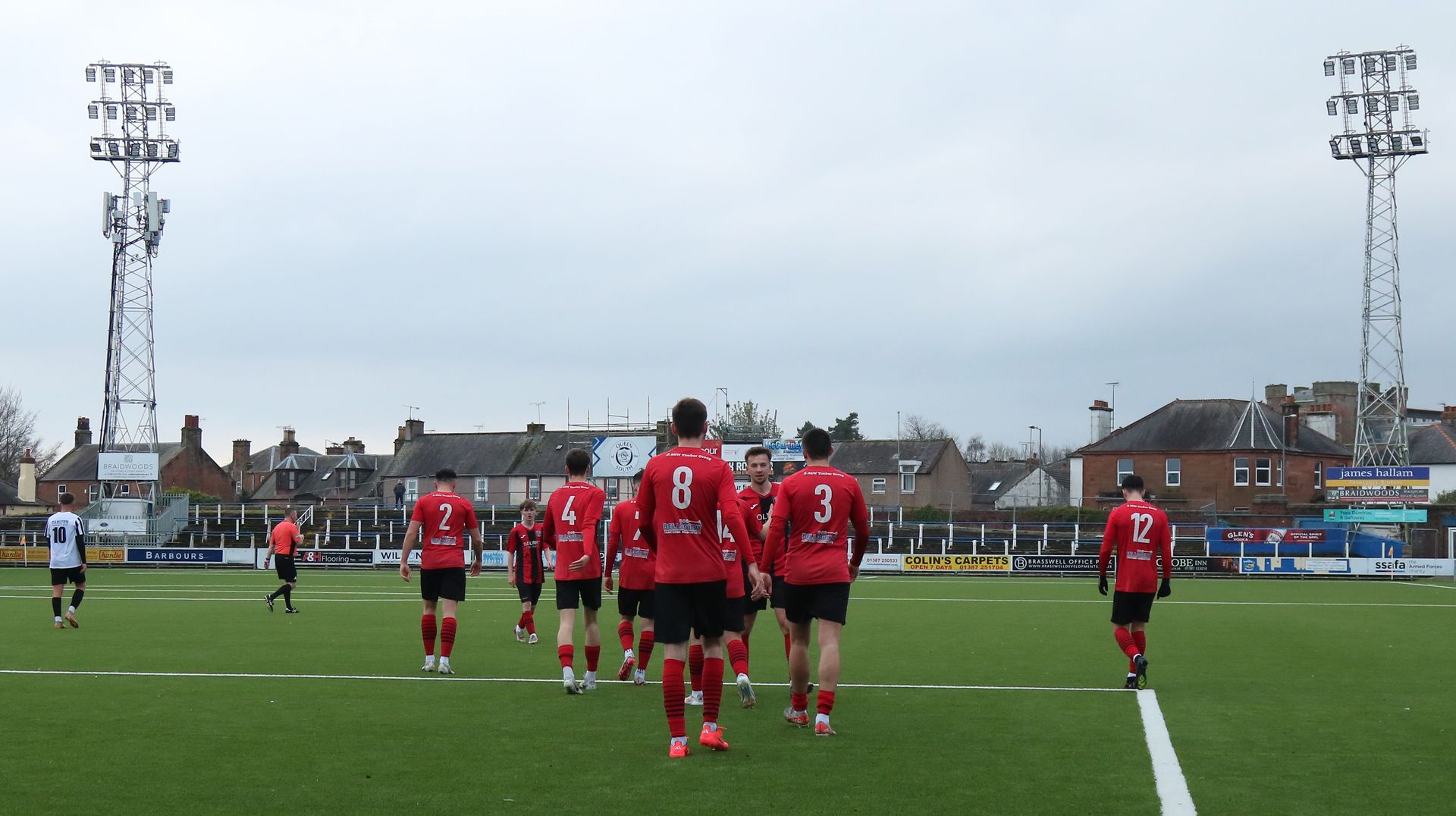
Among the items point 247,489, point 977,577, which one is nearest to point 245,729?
point 977,577

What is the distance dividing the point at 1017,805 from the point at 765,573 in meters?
2.44

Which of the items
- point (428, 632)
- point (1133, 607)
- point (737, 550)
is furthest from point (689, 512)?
point (1133, 607)

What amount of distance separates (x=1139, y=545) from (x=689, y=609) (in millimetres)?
5379

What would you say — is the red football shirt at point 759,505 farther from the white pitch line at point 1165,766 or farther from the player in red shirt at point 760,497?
the white pitch line at point 1165,766

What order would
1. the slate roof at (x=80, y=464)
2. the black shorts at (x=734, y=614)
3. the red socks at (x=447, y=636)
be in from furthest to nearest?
the slate roof at (x=80, y=464), the red socks at (x=447, y=636), the black shorts at (x=734, y=614)

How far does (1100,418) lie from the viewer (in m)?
74.8

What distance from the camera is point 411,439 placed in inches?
3250

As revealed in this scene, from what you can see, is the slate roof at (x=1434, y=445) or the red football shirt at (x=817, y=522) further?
the slate roof at (x=1434, y=445)

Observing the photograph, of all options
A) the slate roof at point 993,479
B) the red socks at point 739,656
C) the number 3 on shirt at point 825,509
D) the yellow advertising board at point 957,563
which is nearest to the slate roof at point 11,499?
the slate roof at point 993,479

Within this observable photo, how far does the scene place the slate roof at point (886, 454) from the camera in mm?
75375

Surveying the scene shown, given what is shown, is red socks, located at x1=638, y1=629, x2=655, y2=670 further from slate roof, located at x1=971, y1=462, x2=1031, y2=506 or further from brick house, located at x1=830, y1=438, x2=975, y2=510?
slate roof, located at x1=971, y1=462, x2=1031, y2=506

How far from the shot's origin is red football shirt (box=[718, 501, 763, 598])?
311 inches

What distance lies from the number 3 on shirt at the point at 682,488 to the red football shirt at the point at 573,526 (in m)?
3.07

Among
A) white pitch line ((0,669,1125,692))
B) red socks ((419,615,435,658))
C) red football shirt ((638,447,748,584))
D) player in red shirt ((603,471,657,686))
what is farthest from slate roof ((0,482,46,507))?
red football shirt ((638,447,748,584))
